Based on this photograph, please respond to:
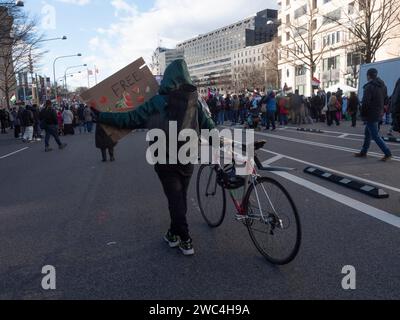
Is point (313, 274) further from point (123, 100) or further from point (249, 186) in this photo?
point (123, 100)

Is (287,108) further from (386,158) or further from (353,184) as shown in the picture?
(353,184)

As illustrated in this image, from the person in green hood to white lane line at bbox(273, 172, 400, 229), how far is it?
2.52 metres

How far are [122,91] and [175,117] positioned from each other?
75 cm

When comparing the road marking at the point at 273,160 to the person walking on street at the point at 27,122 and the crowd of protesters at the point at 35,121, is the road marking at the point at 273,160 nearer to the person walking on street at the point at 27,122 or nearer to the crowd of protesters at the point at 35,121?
the crowd of protesters at the point at 35,121

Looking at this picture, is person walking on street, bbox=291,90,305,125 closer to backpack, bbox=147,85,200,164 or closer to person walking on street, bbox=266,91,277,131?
person walking on street, bbox=266,91,277,131

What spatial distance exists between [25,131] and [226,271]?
740 inches

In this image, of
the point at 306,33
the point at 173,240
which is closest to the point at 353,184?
the point at 173,240

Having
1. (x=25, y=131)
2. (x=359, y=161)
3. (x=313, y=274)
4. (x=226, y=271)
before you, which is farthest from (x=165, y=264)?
(x=25, y=131)

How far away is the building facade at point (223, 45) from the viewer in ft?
488

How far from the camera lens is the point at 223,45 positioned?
168 m

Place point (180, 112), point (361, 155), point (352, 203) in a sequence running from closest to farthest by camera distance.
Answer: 1. point (180, 112)
2. point (352, 203)
3. point (361, 155)

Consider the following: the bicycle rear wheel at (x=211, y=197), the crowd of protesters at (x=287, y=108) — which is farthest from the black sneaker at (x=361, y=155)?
the crowd of protesters at (x=287, y=108)
